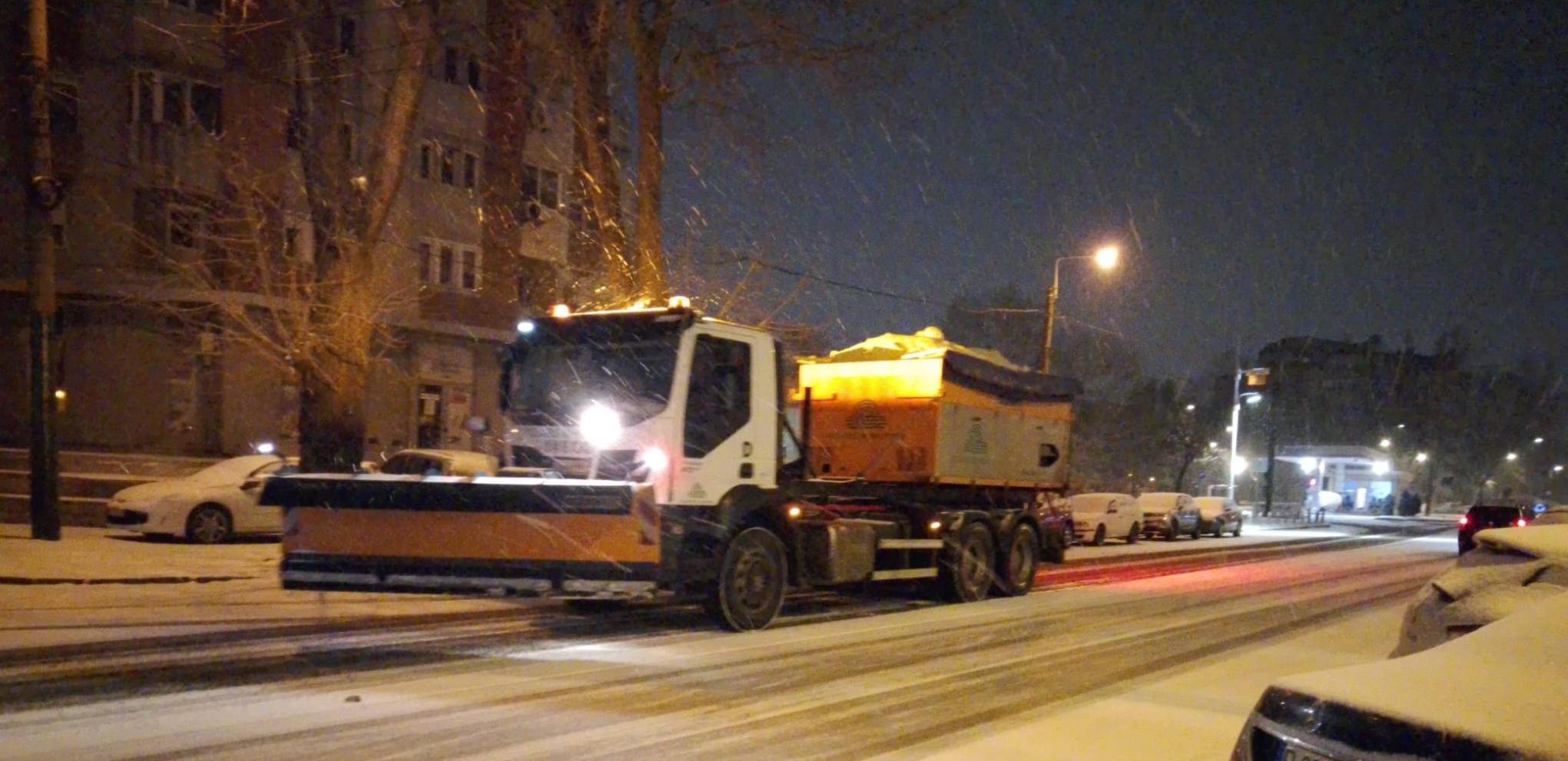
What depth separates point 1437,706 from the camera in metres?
3.39

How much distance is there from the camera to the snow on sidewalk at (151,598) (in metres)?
10.7

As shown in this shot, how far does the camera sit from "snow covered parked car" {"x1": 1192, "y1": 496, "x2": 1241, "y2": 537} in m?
39.5

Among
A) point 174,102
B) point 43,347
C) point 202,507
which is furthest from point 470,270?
point 43,347

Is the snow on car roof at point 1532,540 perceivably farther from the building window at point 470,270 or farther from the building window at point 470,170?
the building window at point 470,170

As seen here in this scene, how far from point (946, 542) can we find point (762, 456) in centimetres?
401

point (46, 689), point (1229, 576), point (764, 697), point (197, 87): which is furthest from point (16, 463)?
point (1229, 576)

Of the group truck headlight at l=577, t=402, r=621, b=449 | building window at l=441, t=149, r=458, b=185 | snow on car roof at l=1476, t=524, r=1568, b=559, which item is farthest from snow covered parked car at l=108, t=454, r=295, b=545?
snow on car roof at l=1476, t=524, r=1568, b=559

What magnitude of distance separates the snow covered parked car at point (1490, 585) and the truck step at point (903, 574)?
7.79 meters

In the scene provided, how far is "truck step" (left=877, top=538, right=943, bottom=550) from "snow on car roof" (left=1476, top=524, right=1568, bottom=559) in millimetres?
7744

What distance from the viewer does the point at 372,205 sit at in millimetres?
18453

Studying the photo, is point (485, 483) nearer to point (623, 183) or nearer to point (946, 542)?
point (946, 542)

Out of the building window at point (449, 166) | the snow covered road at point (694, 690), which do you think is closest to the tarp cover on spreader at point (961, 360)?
the snow covered road at point (694, 690)

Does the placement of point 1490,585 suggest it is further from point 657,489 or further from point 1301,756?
→ point 657,489

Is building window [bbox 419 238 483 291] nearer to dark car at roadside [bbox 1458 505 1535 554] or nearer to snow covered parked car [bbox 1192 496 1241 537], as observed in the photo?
snow covered parked car [bbox 1192 496 1241 537]
